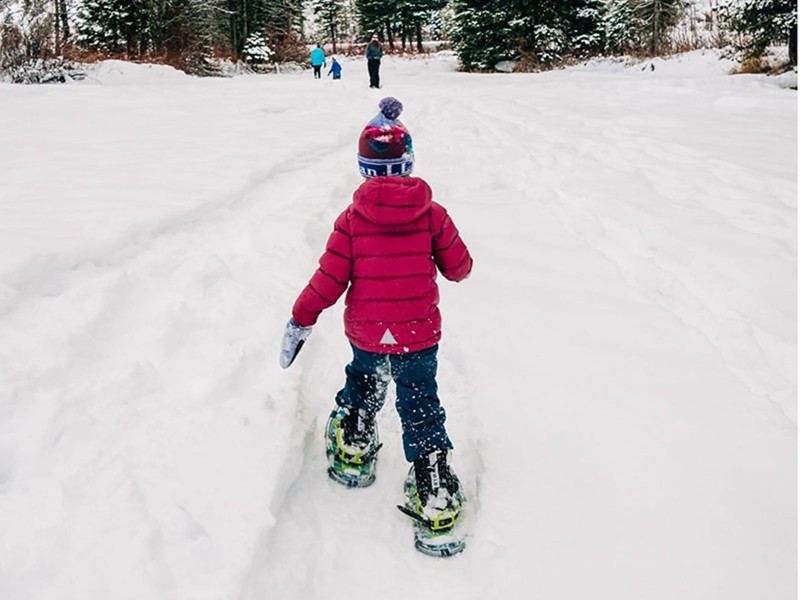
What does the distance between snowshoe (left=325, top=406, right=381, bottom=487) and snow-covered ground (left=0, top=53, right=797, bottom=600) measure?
0.18 feet

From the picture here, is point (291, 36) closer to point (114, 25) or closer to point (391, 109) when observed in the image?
point (114, 25)

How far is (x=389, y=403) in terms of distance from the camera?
2809 millimetres

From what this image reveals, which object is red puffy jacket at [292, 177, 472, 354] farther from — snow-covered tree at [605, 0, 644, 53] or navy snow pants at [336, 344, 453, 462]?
snow-covered tree at [605, 0, 644, 53]

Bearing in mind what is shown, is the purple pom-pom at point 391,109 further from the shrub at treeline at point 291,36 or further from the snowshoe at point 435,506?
the shrub at treeline at point 291,36

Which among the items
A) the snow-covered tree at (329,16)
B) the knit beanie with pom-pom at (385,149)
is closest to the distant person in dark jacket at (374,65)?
the knit beanie with pom-pom at (385,149)

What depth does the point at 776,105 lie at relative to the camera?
388 inches

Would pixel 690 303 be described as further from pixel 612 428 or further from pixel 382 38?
pixel 382 38

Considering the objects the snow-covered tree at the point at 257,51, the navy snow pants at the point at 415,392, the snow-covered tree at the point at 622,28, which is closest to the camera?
the navy snow pants at the point at 415,392

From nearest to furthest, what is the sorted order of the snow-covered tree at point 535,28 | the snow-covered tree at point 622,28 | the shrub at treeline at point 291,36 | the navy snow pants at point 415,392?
the navy snow pants at point 415,392 < the shrub at treeline at point 291,36 < the snow-covered tree at point 535,28 < the snow-covered tree at point 622,28

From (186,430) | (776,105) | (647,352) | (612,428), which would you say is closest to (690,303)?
(647,352)

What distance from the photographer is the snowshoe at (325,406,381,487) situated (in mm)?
2305

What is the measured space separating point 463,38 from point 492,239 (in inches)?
991

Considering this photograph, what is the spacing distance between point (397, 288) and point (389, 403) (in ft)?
2.77

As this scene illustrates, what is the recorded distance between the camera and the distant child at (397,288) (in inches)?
82.5
